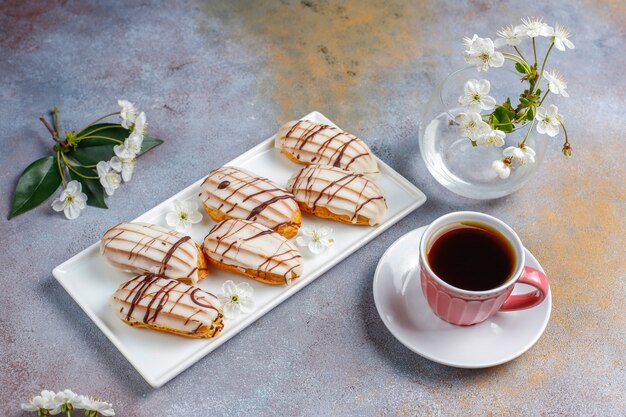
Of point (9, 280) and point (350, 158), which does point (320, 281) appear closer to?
point (350, 158)

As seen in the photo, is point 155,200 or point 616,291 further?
point 155,200

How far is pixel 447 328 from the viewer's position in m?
1.17

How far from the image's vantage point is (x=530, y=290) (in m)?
1.20

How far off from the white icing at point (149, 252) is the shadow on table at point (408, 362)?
0.31 m

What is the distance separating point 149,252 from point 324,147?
1.27 feet

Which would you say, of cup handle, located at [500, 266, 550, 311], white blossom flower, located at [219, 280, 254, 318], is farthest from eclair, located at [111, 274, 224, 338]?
cup handle, located at [500, 266, 550, 311]

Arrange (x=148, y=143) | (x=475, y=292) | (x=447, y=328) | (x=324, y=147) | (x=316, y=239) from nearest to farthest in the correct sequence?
(x=475, y=292), (x=447, y=328), (x=316, y=239), (x=324, y=147), (x=148, y=143)

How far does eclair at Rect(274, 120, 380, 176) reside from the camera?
4.50 feet

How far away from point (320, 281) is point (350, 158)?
25 centimetres

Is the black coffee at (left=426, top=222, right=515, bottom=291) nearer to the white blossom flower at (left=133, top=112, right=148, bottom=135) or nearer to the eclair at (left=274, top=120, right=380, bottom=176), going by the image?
the eclair at (left=274, top=120, right=380, bottom=176)


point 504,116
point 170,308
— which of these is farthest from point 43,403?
point 504,116

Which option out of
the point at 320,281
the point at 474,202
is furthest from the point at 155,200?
the point at 474,202

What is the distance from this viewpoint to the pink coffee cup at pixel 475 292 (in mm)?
1073

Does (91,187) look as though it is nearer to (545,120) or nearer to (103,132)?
(103,132)
